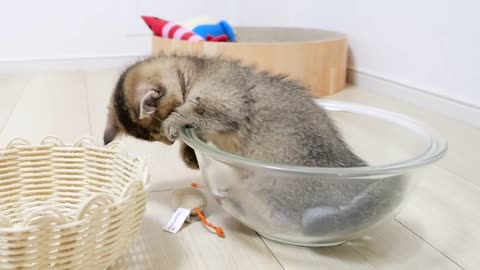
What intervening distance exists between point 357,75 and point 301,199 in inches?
62.8

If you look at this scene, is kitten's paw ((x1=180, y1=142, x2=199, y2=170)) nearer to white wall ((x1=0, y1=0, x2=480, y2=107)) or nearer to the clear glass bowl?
the clear glass bowl

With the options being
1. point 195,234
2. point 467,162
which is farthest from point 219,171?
point 467,162

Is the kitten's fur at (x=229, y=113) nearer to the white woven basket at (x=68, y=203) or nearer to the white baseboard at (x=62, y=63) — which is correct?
the white woven basket at (x=68, y=203)

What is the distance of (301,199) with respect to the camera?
0.86 m

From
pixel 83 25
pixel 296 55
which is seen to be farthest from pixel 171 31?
pixel 83 25

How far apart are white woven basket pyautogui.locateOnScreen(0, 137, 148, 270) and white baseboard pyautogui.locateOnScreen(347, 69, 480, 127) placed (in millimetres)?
1227

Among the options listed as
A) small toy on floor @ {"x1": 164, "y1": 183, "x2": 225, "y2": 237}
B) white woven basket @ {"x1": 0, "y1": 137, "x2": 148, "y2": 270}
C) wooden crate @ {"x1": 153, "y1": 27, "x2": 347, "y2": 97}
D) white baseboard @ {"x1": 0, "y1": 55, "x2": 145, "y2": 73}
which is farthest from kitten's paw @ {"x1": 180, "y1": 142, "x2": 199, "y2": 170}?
white baseboard @ {"x1": 0, "y1": 55, "x2": 145, "y2": 73}

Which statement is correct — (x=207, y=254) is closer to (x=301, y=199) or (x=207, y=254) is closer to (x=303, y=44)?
(x=301, y=199)

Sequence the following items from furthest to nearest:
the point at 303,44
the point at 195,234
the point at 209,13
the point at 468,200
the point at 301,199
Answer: the point at 209,13 → the point at 303,44 → the point at 468,200 → the point at 195,234 → the point at 301,199

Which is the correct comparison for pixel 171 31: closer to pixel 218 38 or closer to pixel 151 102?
pixel 218 38

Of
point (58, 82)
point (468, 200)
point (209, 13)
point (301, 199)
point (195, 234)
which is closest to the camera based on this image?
point (301, 199)

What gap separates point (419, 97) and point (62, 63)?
180cm

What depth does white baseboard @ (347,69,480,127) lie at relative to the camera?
1679 mm

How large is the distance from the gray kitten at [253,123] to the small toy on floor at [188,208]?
91 mm
